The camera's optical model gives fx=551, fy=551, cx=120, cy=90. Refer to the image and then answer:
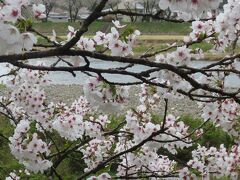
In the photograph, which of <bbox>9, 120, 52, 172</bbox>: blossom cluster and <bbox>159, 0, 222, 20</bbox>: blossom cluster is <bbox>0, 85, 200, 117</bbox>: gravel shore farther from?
<bbox>159, 0, 222, 20</bbox>: blossom cluster

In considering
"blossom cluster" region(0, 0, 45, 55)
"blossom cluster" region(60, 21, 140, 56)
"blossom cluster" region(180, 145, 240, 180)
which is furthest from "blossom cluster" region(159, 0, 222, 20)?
"blossom cluster" region(180, 145, 240, 180)

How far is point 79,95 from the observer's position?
48.2ft

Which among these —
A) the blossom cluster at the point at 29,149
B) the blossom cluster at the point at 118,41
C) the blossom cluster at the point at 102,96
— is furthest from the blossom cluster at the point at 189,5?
the blossom cluster at the point at 29,149

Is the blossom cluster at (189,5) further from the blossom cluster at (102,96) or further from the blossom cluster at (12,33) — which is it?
the blossom cluster at (102,96)

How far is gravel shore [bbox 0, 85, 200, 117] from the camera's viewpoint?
11714 mm

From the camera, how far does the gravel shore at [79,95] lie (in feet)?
38.4

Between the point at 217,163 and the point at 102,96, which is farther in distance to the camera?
the point at 217,163

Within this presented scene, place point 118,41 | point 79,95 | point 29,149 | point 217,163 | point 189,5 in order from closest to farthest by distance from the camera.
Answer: point 189,5 → point 118,41 → point 29,149 → point 217,163 → point 79,95

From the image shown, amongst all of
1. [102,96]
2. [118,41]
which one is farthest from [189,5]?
[102,96]

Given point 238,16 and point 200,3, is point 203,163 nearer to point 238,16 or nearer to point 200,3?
point 238,16

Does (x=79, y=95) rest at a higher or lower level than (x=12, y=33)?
lower

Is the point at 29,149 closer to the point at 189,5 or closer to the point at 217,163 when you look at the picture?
the point at 217,163

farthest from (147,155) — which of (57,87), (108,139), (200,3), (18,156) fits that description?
(57,87)

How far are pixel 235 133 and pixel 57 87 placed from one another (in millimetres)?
13984
